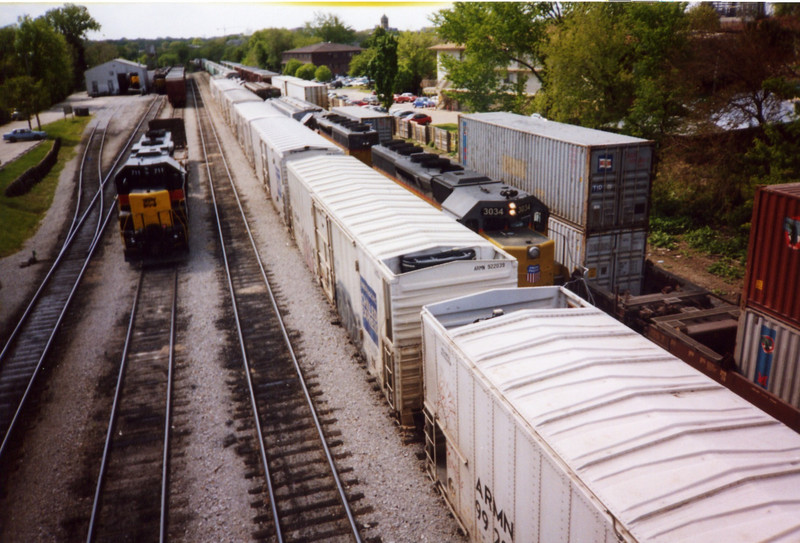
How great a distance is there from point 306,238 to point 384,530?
38.8ft

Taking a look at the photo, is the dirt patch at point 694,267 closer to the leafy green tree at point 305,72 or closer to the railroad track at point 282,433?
the railroad track at point 282,433

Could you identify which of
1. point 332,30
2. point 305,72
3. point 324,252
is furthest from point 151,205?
point 332,30

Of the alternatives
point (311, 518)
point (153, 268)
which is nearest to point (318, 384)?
point (311, 518)

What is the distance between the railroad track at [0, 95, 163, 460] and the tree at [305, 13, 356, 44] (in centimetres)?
14562

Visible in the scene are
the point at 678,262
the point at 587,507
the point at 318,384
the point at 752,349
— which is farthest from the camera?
the point at 678,262

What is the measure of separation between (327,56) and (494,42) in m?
104

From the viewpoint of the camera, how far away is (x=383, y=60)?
1977 inches

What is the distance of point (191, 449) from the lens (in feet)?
38.4

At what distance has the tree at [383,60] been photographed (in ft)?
164

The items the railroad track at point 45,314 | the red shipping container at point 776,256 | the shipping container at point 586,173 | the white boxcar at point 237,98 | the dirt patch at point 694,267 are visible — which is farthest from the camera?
the white boxcar at point 237,98

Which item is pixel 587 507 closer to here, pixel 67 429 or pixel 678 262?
pixel 67 429

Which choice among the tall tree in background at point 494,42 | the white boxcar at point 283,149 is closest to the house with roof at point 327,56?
the tall tree in background at point 494,42

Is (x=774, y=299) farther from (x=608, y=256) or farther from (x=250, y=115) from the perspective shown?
(x=250, y=115)

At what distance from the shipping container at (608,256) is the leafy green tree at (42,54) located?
59.0 metres
